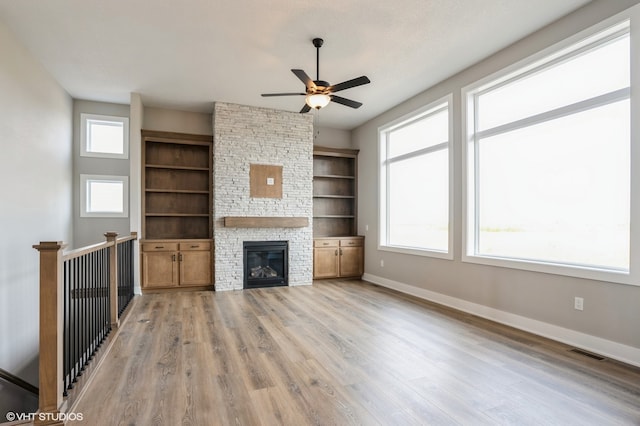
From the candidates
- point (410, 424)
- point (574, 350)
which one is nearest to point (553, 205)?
point (574, 350)

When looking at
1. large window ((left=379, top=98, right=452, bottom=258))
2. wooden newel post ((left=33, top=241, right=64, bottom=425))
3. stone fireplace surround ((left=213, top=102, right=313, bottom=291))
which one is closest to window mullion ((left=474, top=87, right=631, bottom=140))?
large window ((left=379, top=98, right=452, bottom=258))

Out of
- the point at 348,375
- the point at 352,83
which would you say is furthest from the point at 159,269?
the point at 352,83

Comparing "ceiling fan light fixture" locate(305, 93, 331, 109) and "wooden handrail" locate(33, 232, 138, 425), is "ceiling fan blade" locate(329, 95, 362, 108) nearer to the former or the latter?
"ceiling fan light fixture" locate(305, 93, 331, 109)

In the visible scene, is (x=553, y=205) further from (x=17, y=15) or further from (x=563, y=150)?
(x=17, y=15)

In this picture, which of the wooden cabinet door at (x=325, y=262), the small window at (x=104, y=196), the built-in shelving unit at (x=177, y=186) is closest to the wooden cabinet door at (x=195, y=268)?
the built-in shelving unit at (x=177, y=186)

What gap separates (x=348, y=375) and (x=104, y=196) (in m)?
5.42

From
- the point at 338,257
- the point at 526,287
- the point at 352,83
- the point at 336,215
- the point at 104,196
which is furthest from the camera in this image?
the point at 336,215

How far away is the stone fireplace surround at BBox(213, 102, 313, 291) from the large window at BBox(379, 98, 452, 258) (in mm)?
1477

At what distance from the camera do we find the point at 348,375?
8.38 ft

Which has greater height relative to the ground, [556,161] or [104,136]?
[104,136]

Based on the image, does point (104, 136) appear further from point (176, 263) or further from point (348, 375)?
point (348, 375)

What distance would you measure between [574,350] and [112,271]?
4777mm

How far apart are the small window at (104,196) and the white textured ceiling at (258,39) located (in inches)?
58.2

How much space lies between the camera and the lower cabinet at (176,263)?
5.50 meters
